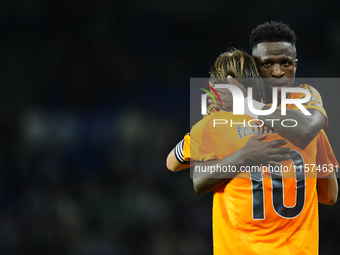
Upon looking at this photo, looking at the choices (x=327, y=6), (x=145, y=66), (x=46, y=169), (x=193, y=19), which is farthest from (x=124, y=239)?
(x=327, y=6)

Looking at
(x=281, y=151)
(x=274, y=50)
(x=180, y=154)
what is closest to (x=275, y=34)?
(x=274, y=50)

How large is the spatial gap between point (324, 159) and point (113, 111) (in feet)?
7.93

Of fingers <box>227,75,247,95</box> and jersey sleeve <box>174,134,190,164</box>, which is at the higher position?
fingers <box>227,75,247,95</box>

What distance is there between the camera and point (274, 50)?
4.33 ft

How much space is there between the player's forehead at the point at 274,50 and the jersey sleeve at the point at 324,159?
1.12 ft

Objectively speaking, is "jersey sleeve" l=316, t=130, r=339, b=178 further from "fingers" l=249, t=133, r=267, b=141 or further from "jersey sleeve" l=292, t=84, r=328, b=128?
"fingers" l=249, t=133, r=267, b=141

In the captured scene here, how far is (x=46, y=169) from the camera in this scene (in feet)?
10.8

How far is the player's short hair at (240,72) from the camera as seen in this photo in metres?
1.18

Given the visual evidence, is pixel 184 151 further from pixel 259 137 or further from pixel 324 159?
pixel 324 159

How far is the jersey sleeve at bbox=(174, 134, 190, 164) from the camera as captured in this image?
1220mm

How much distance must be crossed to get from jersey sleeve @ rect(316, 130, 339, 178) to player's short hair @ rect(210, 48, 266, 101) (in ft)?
0.91

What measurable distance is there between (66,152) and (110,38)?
1.25 metres

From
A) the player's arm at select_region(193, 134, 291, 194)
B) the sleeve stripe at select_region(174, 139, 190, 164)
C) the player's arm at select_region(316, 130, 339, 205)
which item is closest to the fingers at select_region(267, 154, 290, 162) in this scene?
the player's arm at select_region(193, 134, 291, 194)

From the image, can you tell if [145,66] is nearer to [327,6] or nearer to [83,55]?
[83,55]
